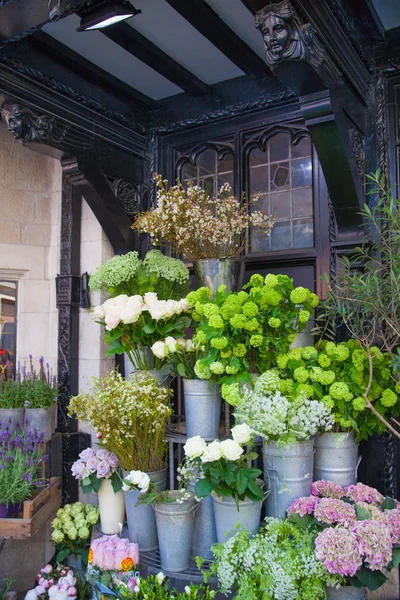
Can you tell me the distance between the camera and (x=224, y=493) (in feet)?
7.02

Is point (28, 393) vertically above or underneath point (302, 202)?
underneath

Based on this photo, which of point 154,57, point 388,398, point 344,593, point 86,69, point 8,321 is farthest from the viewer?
point 8,321

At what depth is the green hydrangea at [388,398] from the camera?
238 cm

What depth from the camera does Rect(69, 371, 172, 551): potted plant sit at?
251 cm

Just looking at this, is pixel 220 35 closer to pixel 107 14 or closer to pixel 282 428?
pixel 107 14

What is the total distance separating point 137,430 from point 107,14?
190 centimetres

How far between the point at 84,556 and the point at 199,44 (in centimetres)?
309

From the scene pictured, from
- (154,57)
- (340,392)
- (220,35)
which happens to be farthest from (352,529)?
(154,57)

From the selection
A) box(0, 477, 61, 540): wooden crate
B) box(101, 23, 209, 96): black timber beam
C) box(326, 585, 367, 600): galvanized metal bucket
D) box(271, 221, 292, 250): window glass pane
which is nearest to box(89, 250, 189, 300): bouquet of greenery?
box(271, 221, 292, 250): window glass pane

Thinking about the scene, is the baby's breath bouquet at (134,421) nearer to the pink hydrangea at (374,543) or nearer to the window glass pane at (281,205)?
the pink hydrangea at (374,543)

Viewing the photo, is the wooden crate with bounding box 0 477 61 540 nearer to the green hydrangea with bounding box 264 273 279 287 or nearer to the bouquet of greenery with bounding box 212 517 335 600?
the bouquet of greenery with bounding box 212 517 335 600

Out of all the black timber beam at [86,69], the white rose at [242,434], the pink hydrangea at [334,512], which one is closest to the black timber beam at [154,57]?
the black timber beam at [86,69]

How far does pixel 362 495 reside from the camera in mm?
2279

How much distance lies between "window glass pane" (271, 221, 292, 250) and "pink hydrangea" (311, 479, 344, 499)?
1443 millimetres
